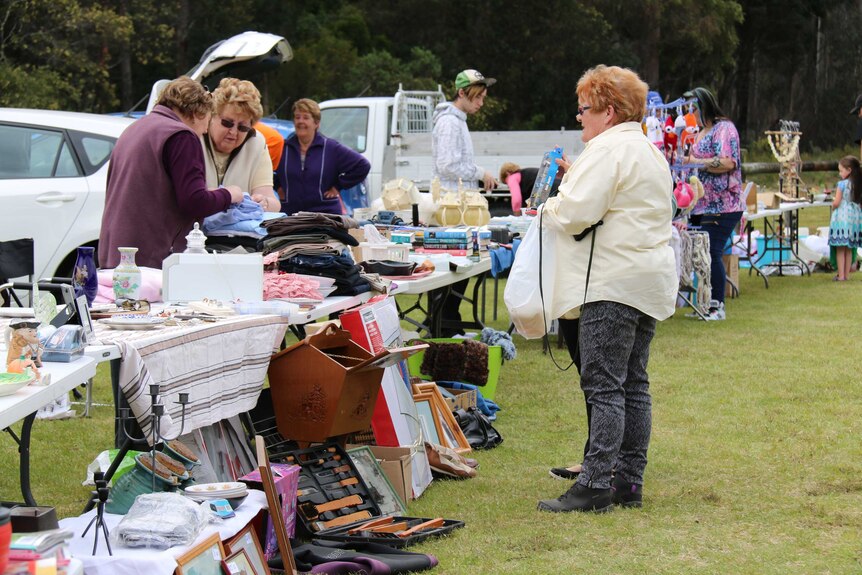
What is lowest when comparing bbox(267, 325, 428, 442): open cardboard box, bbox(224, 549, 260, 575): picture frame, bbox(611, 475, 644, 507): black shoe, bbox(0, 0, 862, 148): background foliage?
bbox(611, 475, 644, 507): black shoe

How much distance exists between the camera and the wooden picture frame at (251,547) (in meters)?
3.38

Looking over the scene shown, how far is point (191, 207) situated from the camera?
496 centimetres

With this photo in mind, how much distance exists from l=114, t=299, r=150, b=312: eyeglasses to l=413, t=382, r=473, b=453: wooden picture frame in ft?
5.28

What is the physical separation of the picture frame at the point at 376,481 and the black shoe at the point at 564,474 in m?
0.78

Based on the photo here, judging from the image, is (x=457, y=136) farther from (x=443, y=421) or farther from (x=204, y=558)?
(x=204, y=558)

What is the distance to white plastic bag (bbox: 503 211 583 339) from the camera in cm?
436

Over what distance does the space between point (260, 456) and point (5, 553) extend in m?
1.41

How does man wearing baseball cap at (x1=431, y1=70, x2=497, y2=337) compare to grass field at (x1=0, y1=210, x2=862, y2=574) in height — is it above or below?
above

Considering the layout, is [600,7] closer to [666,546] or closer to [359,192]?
[359,192]

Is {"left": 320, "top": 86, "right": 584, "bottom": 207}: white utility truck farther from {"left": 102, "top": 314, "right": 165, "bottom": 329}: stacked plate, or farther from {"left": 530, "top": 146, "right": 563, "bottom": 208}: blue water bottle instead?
{"left": 102, "top": 314, "right": 165, "bottom": 329}: stacked plate

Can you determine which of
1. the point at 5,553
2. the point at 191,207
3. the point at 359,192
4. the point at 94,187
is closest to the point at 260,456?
the point at 5,553

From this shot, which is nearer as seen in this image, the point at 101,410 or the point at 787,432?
the point at 787,432

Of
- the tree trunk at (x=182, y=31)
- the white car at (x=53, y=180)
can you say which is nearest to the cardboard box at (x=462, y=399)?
the white car at (x=53, y=180)

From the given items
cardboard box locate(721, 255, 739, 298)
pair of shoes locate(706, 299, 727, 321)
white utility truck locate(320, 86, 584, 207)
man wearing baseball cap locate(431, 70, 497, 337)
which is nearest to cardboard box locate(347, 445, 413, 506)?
man wearing baseball cap locate(431, 70, 497, 337)
